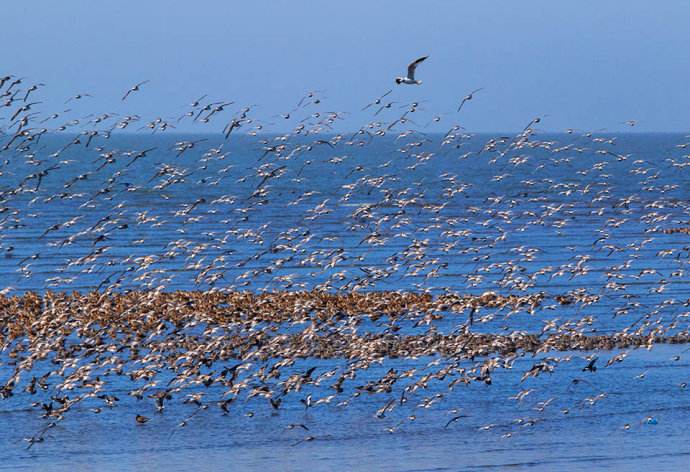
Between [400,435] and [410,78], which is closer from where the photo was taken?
[400,435]

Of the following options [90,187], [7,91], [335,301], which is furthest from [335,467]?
[90,187]

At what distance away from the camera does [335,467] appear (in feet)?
108

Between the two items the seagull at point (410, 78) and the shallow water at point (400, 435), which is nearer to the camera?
the shallow water at point (400, 435)

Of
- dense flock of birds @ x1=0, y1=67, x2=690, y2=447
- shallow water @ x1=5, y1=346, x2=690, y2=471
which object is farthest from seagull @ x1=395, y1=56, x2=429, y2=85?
shallow water @ x1=5, y1=346, x2=690, y2=471

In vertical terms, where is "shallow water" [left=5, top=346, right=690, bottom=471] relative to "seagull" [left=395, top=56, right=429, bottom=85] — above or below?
below

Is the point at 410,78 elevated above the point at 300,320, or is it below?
above

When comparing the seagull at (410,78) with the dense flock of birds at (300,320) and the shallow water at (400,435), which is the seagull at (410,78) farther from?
→ the shallow water at (400,435)

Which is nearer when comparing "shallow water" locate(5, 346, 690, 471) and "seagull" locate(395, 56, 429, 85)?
"shallow water" locate(5, 346, 690, 471)

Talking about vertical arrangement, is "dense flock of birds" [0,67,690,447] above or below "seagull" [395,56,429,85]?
below

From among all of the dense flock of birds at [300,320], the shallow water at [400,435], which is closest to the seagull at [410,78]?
the dense flock of birds at [300,320]

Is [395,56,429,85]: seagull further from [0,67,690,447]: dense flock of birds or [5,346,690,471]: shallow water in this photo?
[5,346,690,471]: shallow water

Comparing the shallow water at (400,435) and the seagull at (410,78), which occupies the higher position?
the seagull at (410,78)

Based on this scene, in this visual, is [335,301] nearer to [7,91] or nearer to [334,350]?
[334,350]

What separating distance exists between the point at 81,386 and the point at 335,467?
1026 cm
